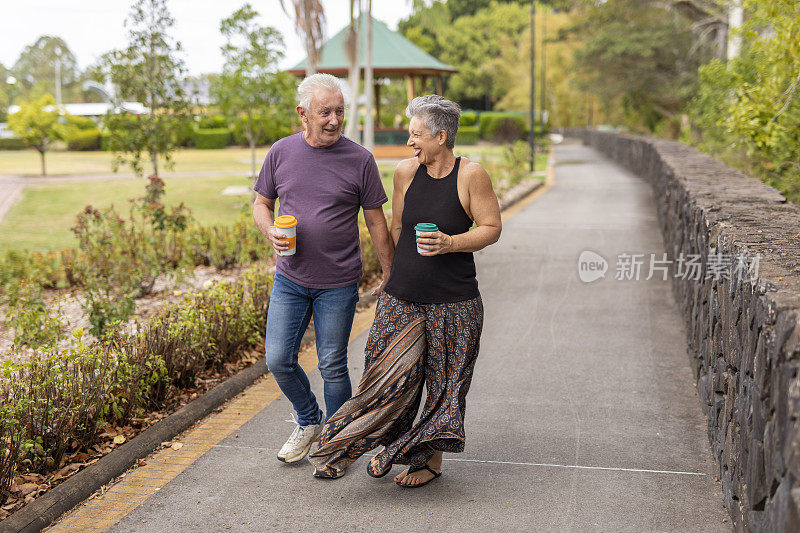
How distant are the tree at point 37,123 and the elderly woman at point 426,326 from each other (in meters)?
32.1

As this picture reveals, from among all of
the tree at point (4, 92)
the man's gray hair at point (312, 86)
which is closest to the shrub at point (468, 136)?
the man's gray hair at point (312, 86)

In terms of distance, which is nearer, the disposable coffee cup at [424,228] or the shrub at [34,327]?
the disposable coffee cup at [424,228]

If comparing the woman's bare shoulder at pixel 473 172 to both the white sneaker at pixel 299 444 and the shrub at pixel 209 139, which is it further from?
the shrub at pixel 209 139

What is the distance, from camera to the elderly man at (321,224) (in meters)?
4.20

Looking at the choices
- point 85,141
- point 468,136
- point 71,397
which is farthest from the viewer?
point 468,136

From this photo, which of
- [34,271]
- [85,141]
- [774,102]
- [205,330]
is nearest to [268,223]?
[205,330]

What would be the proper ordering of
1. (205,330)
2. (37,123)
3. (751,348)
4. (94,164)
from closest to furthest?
(751,348), (205,330), (37,123), (94,164)

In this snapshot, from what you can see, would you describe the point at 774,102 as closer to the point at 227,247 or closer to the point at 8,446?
the point at 227,247

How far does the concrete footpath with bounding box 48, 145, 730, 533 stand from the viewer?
12.9 ft

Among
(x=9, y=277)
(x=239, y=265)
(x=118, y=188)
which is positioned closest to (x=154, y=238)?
(x=239, y=265)

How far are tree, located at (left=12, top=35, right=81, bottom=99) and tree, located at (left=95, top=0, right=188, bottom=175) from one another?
120399 millimetres

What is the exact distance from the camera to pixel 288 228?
399 centimetres

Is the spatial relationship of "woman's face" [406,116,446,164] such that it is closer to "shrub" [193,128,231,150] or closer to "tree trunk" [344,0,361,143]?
"tree trunk" [344,0,361,143]

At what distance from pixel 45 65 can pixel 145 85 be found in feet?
409
